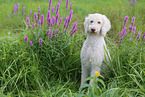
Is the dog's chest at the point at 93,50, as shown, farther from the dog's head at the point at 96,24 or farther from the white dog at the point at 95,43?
the dog's head at the point at 96,24

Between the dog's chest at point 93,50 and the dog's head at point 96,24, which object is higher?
the dog's head at point 96,24

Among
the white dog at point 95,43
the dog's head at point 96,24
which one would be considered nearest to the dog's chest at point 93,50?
the white dog at point 95,43

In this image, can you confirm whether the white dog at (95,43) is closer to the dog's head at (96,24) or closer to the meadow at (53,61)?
the dog's head at (96,24)

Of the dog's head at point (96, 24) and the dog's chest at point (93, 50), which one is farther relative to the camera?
the dog's chest at point (93, 50)

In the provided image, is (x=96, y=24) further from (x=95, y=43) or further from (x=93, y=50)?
(x=93, y=50)

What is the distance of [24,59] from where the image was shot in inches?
118

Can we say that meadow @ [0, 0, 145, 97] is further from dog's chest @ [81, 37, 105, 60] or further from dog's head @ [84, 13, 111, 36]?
dog's head @ [84, 13, 111, 36]

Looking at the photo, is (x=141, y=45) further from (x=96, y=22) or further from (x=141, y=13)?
(x=141, y=13)

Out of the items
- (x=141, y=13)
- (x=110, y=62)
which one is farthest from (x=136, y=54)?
(x=141, y=13)

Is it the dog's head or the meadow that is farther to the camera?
the meadow

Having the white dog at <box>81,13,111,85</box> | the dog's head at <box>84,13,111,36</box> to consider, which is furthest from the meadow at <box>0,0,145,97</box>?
the dog's head at <box>84,13,111,36</box>

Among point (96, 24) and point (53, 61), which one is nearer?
point (96, 24)

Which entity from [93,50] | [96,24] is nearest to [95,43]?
[93,50]

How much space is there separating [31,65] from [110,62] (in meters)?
1.29
